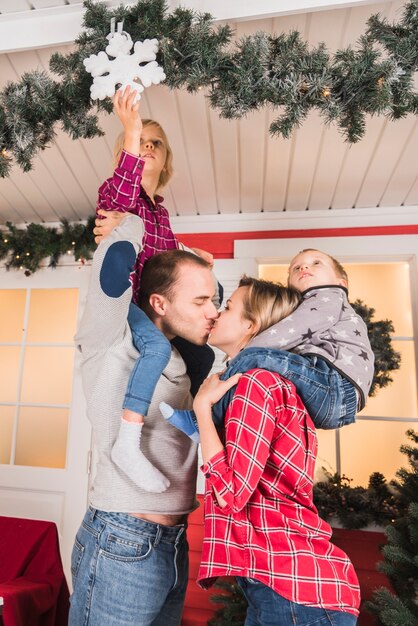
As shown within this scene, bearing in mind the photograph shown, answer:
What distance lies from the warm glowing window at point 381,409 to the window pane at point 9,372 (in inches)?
80.7

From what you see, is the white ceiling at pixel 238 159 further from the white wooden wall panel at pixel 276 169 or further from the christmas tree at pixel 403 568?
the christmas tree at pixel 403 568

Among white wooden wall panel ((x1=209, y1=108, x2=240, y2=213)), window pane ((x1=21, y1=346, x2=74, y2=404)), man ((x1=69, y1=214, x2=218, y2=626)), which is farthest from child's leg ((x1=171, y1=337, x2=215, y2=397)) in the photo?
window pane ((x1=21, y1=346, x2=74, y2=404))

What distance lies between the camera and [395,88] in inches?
52.2

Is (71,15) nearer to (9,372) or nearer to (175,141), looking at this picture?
(175,141)

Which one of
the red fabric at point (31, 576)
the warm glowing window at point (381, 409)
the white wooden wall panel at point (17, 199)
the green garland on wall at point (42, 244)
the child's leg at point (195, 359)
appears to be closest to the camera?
the child's leg at point (195, 359)

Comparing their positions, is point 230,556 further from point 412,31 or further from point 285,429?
point 412,31

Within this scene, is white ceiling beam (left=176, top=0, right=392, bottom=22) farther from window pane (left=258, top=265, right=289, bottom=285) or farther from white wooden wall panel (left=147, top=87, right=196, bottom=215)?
window pane (left=258, top=265, right=289, bottom=285)

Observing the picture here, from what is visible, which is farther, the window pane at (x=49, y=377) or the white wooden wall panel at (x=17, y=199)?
the window pane at (x=49, y=377)

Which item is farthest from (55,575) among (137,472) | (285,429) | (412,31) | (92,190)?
(412,31)

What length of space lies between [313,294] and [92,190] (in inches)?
77.1

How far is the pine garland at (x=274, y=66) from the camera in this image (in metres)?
1.30

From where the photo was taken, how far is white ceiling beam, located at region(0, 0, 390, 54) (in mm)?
1565

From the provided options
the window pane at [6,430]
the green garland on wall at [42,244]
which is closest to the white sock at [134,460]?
the green garland on wall at [42,244]

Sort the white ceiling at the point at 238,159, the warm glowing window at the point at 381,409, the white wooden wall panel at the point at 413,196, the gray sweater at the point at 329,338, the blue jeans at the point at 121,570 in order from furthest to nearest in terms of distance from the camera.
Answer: the warm glowing window at the point at 381,409
the white wooden wall panel at the point at 413,196
the white ceiling at the point at 238,159
the gray sweater at the point at 329,338
the blue jeans at the point at 121,570
